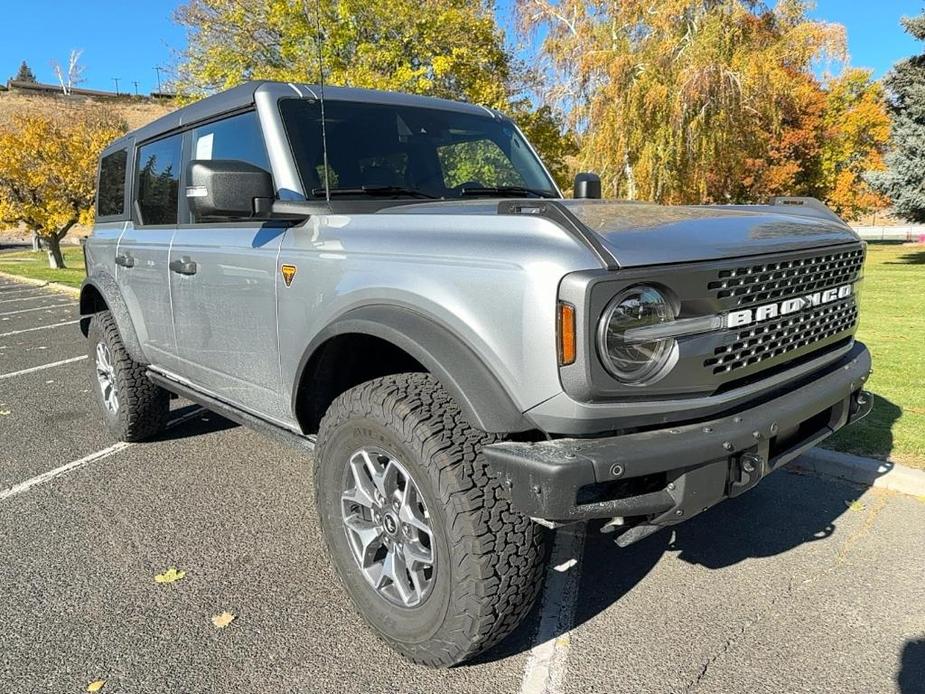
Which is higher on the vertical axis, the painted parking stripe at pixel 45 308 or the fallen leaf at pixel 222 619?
the painted parking stripe at pixel 45 308

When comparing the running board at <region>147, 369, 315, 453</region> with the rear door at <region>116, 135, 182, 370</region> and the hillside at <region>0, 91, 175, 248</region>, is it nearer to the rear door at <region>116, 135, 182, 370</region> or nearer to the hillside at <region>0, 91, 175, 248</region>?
the rear door at <region>116, 135, 182, 370</region>

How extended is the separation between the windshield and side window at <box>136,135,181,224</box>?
3.80ft

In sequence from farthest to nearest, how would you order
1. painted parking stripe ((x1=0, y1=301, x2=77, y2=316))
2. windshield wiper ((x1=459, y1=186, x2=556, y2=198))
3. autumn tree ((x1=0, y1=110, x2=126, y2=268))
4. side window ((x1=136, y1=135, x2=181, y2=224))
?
autumn tree ((x1=0, y1=110, x2=126, y2=268)), painted parking stripe ((x1=0, y1=301, x2=77, y2=316)), side window ((x1=136, y1=135, x2=181, y2=224)), windshield wiper ((x1=459, y1=186, x2=556, y2=198))

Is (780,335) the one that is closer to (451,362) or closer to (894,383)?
(451,362)

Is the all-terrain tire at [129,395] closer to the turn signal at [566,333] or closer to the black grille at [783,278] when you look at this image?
the turn signal at [566,333]

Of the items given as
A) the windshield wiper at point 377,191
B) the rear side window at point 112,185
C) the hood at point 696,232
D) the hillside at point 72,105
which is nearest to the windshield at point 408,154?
the windshield wiper at point 377,191

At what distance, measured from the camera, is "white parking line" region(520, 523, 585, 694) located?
7.74ft

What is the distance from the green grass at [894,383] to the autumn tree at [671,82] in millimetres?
5487

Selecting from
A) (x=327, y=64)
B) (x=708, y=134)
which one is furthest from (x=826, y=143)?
(x=327, y=64)

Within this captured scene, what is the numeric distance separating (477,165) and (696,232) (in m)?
1.78

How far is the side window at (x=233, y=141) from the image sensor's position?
315cm

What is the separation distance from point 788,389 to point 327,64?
→ 1043cm

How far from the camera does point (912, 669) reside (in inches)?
94.0

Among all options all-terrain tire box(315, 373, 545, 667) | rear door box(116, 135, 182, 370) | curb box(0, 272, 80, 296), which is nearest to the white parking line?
all-terrain tire box(315, 373, 545, 667)
